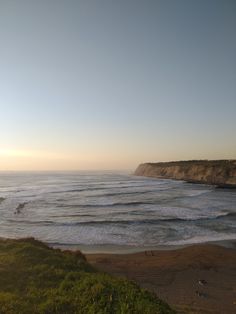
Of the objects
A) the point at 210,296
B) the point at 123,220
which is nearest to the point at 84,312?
the point at 210,296

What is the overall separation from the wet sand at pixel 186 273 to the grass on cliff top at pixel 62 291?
228cm

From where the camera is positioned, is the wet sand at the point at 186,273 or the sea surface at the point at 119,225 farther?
the sea surface at the point at 119,225

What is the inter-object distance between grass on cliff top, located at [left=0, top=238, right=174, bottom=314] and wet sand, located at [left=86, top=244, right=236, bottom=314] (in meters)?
2.28

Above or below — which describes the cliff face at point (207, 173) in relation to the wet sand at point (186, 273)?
above

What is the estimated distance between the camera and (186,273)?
1423cm

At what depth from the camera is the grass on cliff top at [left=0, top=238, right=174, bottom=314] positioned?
695cm

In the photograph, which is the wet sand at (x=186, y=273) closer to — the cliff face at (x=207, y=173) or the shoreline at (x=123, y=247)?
the shoreline at (x=123, y=247)

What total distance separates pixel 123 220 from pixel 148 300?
69.8ft

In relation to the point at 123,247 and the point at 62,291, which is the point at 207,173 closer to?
the point at 123,247

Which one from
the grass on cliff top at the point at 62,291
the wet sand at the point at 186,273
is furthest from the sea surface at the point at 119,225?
the grass on cliff top at the point at 62,291

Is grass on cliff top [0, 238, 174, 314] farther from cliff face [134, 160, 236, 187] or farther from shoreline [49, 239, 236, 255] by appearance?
cliff face [134, 160, 236, 187]

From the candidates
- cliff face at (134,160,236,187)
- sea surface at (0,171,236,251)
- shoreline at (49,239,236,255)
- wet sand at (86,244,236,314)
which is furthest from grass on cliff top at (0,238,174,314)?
cliff face at (134,160,236,187)

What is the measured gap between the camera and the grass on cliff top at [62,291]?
695 cm

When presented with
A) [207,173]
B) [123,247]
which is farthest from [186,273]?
[207,173]
